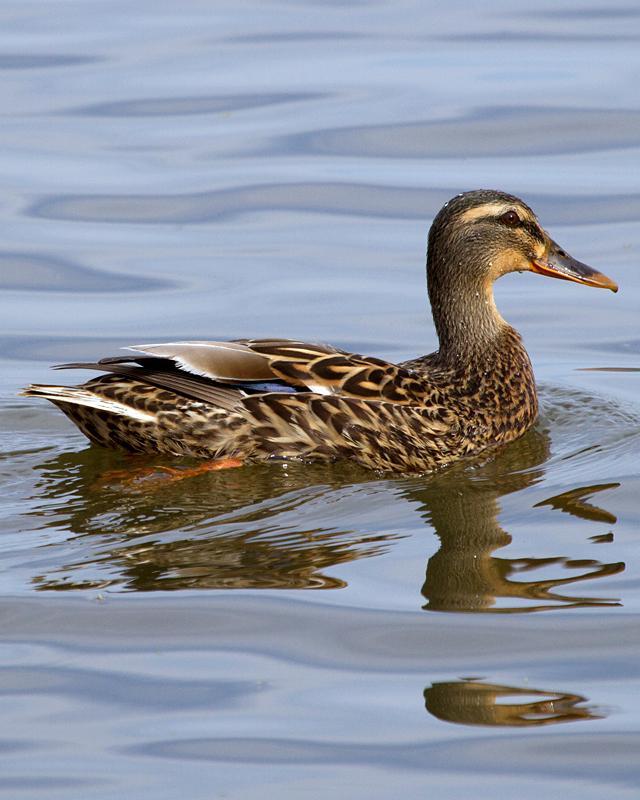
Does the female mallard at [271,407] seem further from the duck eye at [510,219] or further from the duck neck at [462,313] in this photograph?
the duck eye at [510,219]

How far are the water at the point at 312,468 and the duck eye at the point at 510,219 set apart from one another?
1138 millimetres

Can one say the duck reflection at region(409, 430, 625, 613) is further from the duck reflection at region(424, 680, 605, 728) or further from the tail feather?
the tail feather

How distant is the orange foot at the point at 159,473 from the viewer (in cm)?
912

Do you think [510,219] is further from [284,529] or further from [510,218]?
[284,529]

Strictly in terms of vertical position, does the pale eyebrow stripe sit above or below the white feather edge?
above

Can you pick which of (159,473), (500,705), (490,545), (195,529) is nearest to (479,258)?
(159,473)

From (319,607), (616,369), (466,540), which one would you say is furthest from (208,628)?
(616,369)

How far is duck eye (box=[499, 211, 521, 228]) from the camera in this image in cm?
1017

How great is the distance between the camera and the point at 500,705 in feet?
20.9

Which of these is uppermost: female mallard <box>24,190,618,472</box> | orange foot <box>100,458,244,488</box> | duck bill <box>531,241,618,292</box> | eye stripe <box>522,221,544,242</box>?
eye stripe <box>522,221,544,242</box>

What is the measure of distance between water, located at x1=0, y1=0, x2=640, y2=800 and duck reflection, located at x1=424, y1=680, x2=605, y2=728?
0.6 inches

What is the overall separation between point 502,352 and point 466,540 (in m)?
2.21

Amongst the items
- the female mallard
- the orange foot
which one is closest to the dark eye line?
the female mallard

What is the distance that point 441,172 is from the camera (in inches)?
584
